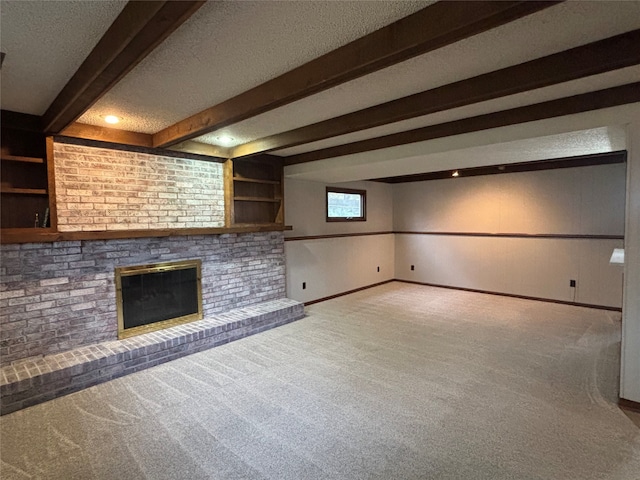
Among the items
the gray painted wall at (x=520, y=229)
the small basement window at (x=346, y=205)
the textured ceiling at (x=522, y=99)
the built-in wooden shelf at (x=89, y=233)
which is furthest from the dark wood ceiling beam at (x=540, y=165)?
the built-in wooden shelf at (x=89, y=233)

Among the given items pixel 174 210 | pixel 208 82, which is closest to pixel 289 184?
pixel 174 210

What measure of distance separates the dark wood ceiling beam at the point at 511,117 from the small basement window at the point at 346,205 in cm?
197

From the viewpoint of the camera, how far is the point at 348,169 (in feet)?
14.9

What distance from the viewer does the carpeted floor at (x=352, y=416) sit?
197cm

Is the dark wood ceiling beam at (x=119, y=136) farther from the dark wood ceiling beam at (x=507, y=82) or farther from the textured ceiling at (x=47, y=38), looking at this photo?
the dark wood ceiling beam at (x=507, y=82)

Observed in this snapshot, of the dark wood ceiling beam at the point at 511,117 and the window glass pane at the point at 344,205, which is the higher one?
the dark wood ceiling beam at the point at 511,117

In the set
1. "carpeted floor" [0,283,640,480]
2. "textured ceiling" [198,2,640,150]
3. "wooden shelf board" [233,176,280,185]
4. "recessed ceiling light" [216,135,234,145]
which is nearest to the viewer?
"textured ceiling" [198,2,640,150]

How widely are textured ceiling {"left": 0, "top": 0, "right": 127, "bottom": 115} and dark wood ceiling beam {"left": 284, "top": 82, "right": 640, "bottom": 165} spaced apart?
2.77 m

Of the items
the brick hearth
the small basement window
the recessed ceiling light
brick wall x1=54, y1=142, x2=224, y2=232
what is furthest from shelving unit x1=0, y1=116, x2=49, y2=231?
the small basement window

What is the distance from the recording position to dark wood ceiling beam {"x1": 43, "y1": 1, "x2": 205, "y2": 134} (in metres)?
1.34

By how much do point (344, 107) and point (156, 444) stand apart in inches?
112

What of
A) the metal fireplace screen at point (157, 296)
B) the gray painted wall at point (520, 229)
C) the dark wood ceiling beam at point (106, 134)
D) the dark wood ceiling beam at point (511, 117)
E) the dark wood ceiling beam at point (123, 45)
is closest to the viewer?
the dark wood ceiling beam at point (123, 45)

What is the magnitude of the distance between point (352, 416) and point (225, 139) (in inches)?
124

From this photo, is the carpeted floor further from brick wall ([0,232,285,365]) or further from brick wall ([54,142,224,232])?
brick wall ([54,142,224,232])
